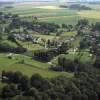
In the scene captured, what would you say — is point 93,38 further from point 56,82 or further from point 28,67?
point 56,82

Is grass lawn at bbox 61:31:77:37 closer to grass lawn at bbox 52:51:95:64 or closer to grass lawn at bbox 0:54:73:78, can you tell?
grass lawn at bbox 52:51:95:64

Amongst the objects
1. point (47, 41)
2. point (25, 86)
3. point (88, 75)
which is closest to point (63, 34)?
point (47, 41)

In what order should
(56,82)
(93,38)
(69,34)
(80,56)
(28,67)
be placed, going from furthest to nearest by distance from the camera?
(69,34) → (93,38) → (80,56) → (28,67) → (56,82)

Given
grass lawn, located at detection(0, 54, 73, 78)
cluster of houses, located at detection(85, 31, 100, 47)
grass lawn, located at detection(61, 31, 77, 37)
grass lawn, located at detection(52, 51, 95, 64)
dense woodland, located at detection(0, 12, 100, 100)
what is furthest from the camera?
grass lawn, located at detection(61, 31, 77, 37)

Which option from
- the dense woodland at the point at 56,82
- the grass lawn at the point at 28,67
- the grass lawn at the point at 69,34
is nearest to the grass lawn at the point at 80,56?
the dense woodland at the point at 56,82

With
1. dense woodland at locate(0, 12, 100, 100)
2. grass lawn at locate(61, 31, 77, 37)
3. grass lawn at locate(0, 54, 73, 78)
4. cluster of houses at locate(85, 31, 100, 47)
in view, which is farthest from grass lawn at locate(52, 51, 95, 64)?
grass lawn at locate(61, 31, 77, 37)

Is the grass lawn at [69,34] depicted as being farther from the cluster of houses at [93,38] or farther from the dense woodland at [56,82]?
the dense woodland at [56,82]

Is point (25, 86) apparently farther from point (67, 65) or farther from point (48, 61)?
point (48, 61)

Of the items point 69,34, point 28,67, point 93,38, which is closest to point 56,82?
point 28,67
